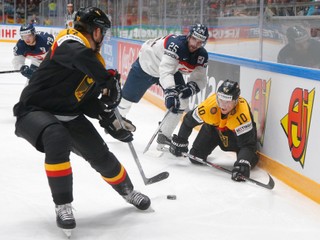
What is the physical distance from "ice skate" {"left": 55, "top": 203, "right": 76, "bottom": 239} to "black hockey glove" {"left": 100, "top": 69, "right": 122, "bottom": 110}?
0.46 m

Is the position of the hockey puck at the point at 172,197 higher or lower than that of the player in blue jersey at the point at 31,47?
lower

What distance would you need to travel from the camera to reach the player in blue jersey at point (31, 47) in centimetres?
548

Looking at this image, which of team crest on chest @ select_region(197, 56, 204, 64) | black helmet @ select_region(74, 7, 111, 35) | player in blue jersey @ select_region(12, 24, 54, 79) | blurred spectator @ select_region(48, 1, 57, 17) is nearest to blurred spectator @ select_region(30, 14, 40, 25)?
blurred spectator @ select_region(48, 1, 57, 17)

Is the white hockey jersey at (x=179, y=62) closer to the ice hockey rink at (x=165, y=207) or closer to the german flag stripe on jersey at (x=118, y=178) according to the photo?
the ice hockey rink at (x=165, y=207)

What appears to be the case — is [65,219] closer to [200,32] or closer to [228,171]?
[228,171]

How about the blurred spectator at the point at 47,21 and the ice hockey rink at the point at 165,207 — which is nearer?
the ice hockey rink at the point at 165,207

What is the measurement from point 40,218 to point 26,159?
131 centimetres

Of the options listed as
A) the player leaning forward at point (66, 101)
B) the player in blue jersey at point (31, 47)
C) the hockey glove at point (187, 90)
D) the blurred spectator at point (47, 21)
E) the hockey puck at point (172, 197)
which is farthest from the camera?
the blurred spectator at point (47, 21)

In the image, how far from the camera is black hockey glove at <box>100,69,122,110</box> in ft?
7.66

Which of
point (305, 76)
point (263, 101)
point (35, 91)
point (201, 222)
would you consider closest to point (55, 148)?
point (35, 91)

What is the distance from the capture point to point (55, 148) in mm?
2289

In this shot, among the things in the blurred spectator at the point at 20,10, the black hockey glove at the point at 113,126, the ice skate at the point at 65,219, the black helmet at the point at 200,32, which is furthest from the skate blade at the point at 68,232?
the blurred spectator at the point at 20,10

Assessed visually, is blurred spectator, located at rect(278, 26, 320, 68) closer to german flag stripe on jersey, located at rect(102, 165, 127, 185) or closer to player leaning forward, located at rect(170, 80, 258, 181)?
player leaning forward, located at rect(170, 80, 258, 181)

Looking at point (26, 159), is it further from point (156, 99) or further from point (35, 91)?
point (156, 99)
